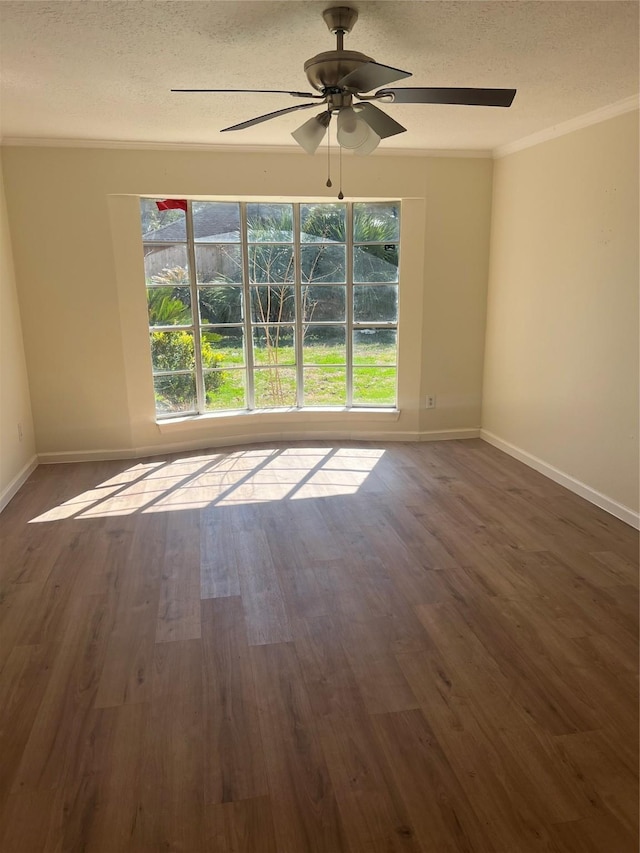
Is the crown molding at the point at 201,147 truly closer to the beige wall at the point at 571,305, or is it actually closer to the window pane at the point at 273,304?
the beige wall at the point at 571,305

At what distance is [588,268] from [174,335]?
329 centimetres

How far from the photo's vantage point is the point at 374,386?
5.57m

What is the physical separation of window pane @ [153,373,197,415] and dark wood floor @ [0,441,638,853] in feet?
4.36

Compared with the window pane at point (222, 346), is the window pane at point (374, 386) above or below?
below

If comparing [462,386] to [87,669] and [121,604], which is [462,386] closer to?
[121,604]

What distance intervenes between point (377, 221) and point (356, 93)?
2952 mm

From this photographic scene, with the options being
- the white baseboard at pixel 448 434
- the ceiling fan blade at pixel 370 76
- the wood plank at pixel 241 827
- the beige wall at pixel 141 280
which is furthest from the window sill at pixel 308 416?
the wood plank at pixel 241 827

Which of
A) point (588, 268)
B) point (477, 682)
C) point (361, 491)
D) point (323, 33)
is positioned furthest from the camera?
point (361, 491)

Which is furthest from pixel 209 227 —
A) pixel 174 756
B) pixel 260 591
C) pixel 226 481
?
pixel 174 756

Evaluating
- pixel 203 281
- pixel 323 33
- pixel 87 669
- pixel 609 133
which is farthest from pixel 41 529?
pixel 609 133

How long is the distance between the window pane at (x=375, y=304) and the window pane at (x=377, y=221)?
427 mm

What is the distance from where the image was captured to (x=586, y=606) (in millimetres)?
2766

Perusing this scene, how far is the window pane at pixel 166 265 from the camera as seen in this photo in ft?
16.1

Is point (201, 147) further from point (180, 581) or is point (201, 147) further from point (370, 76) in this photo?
point (180, 581)
